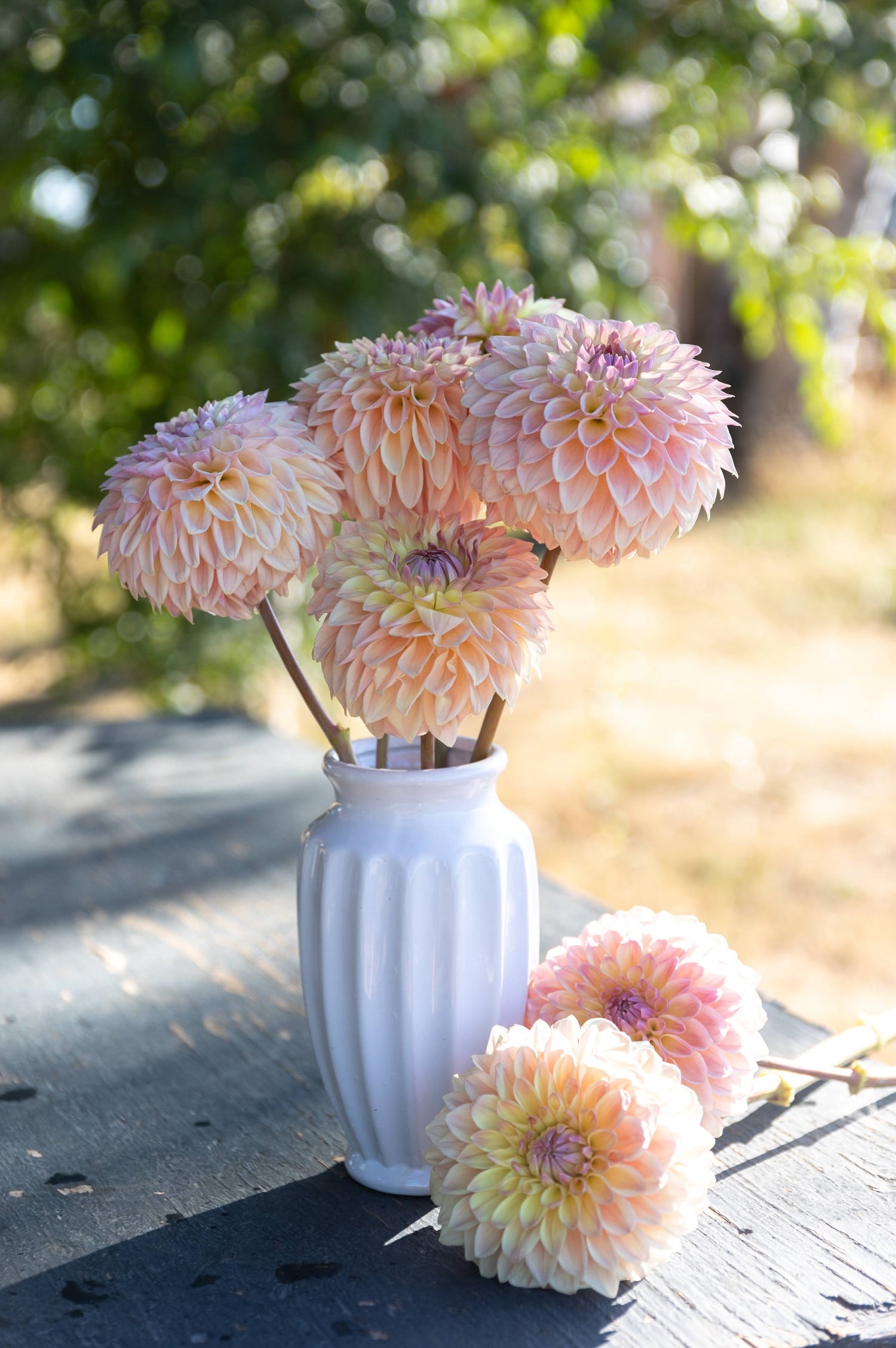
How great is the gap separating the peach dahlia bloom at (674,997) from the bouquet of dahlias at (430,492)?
16cm

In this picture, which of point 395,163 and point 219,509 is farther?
point 395,163

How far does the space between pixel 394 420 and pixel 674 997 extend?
32 cm

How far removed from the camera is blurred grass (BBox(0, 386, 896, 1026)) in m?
2.22

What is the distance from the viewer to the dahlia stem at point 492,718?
2.10 ft

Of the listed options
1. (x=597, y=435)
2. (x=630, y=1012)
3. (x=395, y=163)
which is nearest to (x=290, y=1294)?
(x=630, y=1012)

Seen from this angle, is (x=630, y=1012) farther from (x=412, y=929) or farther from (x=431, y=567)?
(x=431, y=567)

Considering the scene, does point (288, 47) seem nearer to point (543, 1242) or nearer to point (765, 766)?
point (543, 1242)

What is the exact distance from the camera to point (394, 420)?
0.60m

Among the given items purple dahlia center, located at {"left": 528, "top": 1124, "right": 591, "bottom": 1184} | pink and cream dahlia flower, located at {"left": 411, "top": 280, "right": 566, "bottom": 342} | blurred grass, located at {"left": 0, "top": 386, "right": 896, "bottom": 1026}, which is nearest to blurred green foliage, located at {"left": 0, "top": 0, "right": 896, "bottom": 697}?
blurred grass, located at {"left": 0, "top": 386, "right": 896, "bottom": 1026}

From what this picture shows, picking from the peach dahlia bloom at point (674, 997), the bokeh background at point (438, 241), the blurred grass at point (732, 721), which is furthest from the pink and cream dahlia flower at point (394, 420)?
the blurred grass at point (732, 721)

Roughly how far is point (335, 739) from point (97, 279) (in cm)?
157

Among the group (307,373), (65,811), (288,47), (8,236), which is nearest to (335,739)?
(307,373)

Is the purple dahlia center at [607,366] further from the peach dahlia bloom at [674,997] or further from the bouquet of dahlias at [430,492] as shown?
the peach dahlia bloom at [674,997]

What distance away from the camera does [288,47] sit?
1.71 metres
